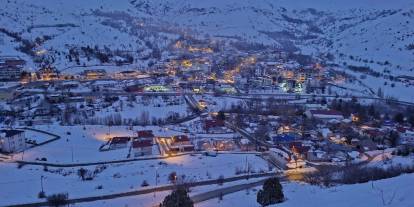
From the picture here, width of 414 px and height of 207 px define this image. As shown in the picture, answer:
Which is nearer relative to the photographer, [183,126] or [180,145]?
[180,145]

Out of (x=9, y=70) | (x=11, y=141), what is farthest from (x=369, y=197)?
(x=9, y=70)

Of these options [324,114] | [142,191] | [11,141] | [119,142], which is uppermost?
[324,114]

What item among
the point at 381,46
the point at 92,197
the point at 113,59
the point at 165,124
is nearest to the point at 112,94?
the point at 165,124

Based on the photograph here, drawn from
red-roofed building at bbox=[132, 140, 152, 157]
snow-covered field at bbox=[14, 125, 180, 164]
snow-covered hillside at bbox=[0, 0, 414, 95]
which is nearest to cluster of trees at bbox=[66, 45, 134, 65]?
snow-covered hillside at bbox=[0, 0, 414, 95]

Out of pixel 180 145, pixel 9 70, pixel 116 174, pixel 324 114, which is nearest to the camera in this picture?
pixel 116 174

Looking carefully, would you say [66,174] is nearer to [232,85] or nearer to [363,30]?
[232,85]

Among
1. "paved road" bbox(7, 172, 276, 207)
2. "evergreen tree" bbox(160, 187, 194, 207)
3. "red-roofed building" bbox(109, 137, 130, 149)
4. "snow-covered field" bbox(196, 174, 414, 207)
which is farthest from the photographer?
"red-roofed building" bbox(109, 137, 130, 149)

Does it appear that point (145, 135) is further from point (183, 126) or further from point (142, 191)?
point (142, 191)

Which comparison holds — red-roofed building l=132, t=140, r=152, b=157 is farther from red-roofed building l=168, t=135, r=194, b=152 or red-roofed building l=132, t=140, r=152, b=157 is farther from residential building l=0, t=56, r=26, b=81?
residential building l=0, t=56, r=26, b=81
